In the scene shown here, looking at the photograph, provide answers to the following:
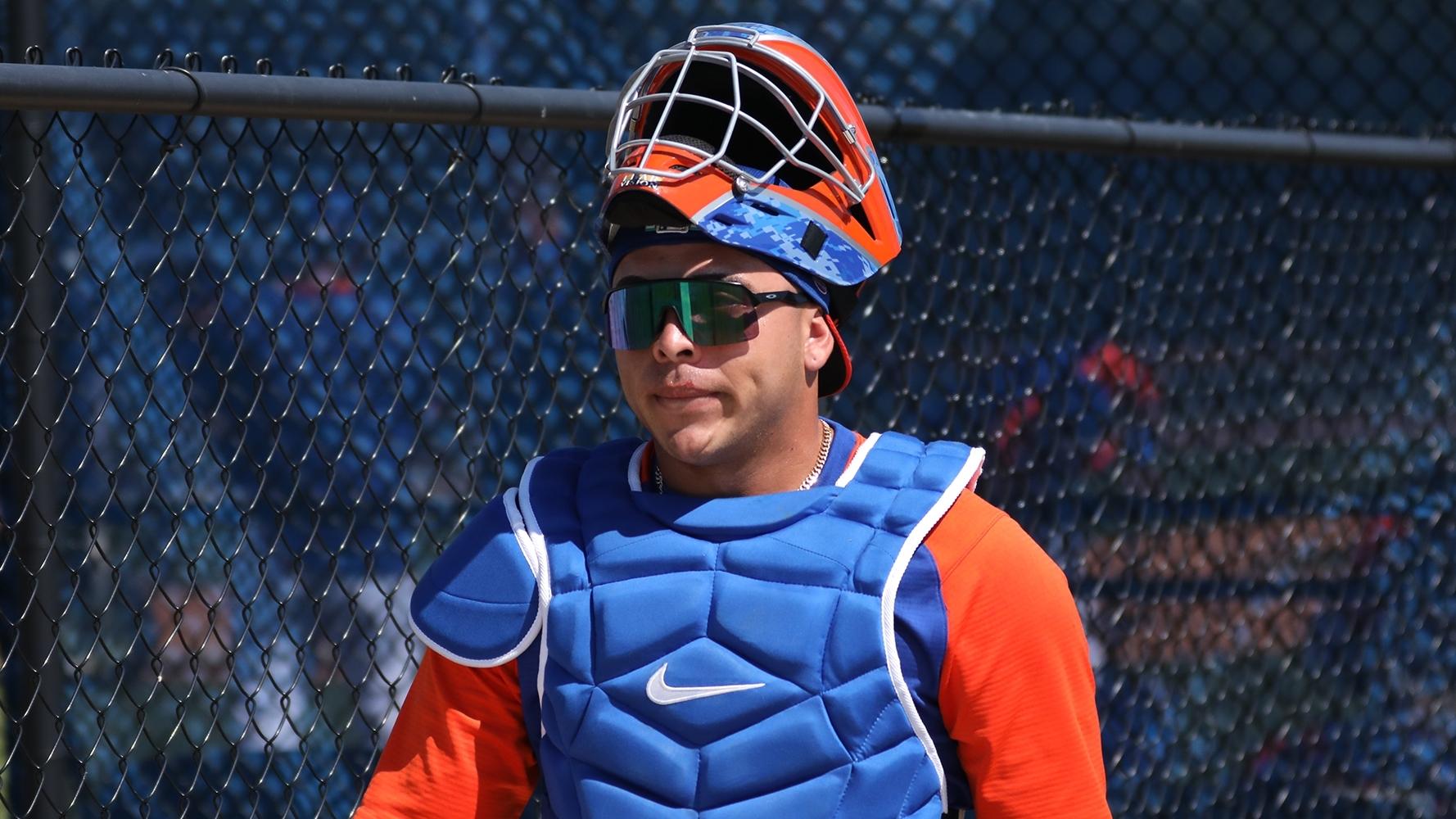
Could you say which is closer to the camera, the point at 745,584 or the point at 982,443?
the point at 745,584

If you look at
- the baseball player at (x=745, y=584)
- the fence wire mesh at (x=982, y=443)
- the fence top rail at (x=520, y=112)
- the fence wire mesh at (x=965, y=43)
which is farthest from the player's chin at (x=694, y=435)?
the fence wire mesh at (x=965, y=43)

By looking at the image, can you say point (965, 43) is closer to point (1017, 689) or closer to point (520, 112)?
point (520, 112)

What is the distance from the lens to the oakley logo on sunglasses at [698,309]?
5.74 ft

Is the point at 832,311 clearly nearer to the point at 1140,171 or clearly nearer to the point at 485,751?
the point at 485,751

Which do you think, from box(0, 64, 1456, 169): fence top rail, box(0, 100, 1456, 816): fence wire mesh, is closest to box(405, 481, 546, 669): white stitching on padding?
box(0, 64, 1456, 169): fence top rail

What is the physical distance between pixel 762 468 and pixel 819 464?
0.09 meters

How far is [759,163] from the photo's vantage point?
6.32 feet

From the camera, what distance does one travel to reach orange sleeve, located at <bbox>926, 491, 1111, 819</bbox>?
166 centimetres

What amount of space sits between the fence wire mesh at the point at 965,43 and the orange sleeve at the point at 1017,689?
264 cm

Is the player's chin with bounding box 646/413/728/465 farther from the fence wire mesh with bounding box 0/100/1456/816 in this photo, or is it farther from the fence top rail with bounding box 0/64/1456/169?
the fence wire mesh with bounding box 0/100/1456/816

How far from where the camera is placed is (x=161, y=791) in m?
4.06

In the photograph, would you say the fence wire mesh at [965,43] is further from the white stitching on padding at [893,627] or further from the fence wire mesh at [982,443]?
the white stitching on padding at [893,627]

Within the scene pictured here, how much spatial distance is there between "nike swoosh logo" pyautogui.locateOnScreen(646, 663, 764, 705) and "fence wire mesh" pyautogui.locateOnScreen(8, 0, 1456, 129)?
8.78ft

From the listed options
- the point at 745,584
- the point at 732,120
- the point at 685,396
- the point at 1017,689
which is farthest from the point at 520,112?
the point at 1017,689
